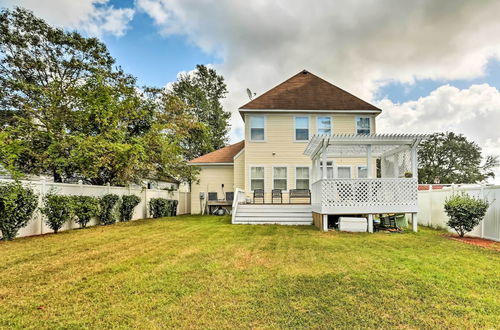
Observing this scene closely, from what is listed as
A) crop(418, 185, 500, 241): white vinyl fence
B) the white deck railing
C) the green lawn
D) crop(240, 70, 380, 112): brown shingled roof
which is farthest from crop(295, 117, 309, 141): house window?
the green lawn

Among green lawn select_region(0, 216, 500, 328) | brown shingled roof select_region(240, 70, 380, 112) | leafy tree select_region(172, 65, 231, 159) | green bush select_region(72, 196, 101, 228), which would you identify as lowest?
green lawn select_region(0, 216, 500, 328)

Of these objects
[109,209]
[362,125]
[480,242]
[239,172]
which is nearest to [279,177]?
[239,172]

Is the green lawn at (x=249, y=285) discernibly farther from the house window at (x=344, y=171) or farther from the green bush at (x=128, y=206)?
the house window at (x=344, y=171)

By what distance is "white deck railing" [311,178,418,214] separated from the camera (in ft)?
30.6

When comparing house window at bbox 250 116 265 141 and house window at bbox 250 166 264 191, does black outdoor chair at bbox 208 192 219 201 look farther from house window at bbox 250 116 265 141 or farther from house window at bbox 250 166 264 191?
house window at bbox 250 116 265 141

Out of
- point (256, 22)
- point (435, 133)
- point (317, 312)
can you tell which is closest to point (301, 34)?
point (256, 22)

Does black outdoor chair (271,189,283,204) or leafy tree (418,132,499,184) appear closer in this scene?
black outdoor chair (271,189,283,204)

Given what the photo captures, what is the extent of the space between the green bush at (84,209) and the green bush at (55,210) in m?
0.53

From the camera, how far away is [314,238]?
7707mm

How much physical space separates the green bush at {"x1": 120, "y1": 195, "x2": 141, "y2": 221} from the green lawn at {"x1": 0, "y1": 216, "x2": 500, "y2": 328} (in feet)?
18.7

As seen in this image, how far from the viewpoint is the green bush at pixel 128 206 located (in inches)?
485

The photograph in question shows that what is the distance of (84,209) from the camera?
31.9 feet

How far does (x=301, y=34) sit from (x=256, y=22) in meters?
2.27

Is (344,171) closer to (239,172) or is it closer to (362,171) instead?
(362,171)
